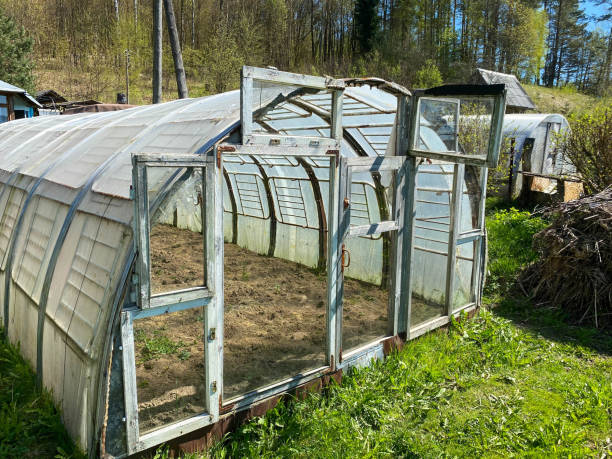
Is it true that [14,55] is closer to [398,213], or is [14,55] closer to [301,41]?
[301,41]

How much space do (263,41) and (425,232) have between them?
32070 mm

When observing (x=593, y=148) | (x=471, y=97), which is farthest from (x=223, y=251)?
(x=593, y=148)

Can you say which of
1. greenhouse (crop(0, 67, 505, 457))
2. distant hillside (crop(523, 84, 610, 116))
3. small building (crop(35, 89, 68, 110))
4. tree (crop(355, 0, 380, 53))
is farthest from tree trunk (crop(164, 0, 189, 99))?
distant hillside (crop(523, 84, 610, 116))

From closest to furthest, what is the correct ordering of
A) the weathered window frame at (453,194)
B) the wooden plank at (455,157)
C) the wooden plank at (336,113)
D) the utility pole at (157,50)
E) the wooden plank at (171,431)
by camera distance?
1. the wooden plank at (171,431)
2. the weathered window frame at (453,194)
3. the wooden plank at (336,113)
4. the wooden plank at (455,157)
5. the utility pole at (157,50)

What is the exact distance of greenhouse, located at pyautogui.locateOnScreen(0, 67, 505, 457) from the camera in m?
2.98

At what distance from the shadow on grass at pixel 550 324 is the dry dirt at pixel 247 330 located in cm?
182

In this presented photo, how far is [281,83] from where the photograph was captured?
11.2ft

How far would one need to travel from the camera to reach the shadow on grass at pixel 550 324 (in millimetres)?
5551

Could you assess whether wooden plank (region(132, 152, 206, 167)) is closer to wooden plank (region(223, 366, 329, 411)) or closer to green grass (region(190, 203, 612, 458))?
wooden plank (region(223, 366, 329, 411))

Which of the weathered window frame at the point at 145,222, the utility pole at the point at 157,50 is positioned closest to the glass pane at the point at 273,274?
the weathered window frame at the point at 145,222

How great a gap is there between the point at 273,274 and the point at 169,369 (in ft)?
10.5

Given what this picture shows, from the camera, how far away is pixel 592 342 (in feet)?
18.2

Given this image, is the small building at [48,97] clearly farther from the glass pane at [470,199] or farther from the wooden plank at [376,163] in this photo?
the wooden plank at [376,163]

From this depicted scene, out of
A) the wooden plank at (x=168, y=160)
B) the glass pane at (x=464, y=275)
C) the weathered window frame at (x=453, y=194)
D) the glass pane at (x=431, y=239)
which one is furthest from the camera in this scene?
the glass pane at (x=464, y=275)
